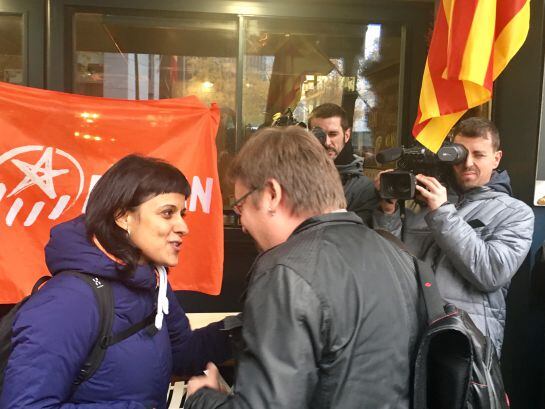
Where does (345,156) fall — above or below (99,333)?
above

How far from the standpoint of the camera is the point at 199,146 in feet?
10.9

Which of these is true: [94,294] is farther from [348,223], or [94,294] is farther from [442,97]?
[442,97]

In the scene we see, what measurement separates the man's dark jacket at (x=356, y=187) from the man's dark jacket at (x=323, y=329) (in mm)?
1532

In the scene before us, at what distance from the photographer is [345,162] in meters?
3.04

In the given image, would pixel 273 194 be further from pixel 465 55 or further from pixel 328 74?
pixel 328 74

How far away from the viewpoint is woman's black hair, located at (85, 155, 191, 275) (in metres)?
1.66

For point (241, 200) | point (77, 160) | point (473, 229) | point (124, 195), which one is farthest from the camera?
point (77, 160)

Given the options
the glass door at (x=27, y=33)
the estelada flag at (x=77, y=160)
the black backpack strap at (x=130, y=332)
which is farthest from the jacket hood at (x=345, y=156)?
the glass door at (x=27, y=33)

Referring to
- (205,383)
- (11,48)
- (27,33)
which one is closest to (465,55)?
(205,383)

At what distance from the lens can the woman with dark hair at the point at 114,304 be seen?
1.39m

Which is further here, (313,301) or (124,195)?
(124,195)

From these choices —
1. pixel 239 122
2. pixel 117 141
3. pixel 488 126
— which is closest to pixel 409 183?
pixel 488 126

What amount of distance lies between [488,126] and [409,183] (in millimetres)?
553

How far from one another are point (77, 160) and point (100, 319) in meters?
1.92
